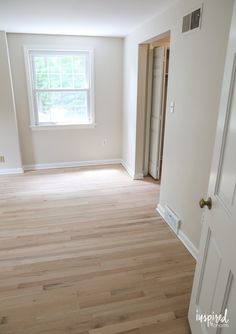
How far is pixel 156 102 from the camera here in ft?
12.6

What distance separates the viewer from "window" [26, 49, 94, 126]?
4.18 meters

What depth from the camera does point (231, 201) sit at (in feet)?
3.43

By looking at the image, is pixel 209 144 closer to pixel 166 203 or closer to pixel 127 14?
pixel 166 203

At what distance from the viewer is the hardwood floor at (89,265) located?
5.53 feet

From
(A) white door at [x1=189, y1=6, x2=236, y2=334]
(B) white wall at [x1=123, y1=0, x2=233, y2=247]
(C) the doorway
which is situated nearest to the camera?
(A) white door at [x1=189, y1=6, x2=236, y2=334]

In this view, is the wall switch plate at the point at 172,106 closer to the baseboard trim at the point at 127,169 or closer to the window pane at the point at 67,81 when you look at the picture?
the baseboard trim at the point at 127,169

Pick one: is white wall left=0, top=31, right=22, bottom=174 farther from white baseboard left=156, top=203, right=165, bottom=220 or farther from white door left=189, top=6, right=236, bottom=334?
white door left=189, top=6, right=236, bottom=334

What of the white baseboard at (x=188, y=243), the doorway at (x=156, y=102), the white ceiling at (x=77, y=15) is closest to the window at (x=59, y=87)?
the white ceiling at (x=77, y=15)

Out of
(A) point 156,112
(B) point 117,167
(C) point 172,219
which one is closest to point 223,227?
(C) point 172,219

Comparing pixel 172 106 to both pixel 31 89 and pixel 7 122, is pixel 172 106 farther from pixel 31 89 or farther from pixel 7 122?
pixel 7 122

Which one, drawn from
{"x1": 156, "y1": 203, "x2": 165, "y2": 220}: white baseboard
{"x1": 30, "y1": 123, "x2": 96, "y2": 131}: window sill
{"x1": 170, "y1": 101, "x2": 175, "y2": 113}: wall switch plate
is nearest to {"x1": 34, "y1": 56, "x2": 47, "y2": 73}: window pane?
{"x1": 30, "y1": 123, "x2": 96, "y2": 131}: window sill

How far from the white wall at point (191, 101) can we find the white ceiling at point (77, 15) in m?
0.25

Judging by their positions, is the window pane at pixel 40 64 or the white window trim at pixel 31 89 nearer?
the white window trim at pixel 31 89

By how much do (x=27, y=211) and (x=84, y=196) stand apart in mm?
800
